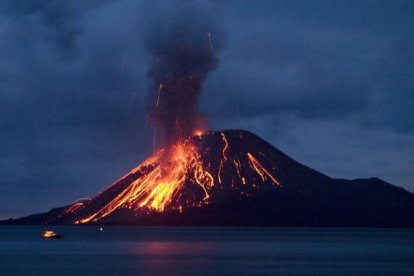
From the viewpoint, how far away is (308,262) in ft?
224

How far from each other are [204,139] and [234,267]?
389ft

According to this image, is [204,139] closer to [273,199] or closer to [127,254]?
[273,199]

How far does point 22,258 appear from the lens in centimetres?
7138

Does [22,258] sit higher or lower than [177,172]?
lower

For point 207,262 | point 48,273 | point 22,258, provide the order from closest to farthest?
point 48,273 < point 207,262 < point 22,258

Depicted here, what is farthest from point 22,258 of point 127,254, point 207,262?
point 207,262

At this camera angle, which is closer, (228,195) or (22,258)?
(22,258)

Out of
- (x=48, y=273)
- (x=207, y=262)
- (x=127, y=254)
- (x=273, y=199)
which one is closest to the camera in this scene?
(x=48, y=273)

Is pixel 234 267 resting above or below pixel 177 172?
below

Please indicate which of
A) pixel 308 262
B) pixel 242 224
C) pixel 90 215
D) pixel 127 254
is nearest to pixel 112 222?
pixel 90 215

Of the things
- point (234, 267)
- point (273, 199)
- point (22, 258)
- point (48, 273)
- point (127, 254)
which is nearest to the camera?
point (48, 273)

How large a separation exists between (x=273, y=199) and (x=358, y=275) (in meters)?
139

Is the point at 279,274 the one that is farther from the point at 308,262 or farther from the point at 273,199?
the point at 273,199

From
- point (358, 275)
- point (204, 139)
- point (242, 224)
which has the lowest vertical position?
point (358, 275)
